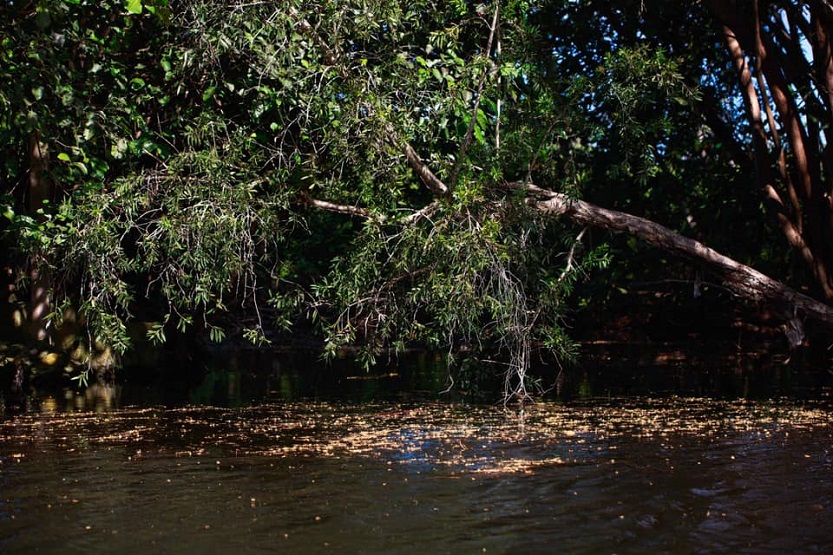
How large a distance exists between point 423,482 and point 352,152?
5995mm

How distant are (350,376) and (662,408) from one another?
27.3 feet

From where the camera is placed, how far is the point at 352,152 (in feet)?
44.9

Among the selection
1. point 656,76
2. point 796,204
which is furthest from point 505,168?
point 796,204

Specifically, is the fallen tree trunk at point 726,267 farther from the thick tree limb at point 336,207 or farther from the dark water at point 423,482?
the thick tree limb at point 336,207

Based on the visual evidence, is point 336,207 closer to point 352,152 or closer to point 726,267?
point 352,152

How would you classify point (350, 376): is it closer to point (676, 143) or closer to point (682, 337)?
point (676, 143)

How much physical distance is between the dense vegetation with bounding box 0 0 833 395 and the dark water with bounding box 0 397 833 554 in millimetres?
1764

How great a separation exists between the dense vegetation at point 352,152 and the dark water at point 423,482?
1.76m

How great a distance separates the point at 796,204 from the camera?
17484 millimetres

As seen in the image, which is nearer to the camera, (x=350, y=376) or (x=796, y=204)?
(x=796, y=204)

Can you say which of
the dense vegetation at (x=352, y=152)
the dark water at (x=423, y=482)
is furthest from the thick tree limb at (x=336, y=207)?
the dark water at (x=423, y=482)

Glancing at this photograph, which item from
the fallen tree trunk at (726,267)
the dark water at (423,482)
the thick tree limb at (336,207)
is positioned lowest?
the dark water at (423,482)

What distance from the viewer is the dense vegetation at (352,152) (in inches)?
523

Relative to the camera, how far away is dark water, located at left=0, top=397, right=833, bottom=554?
699 centimetres
